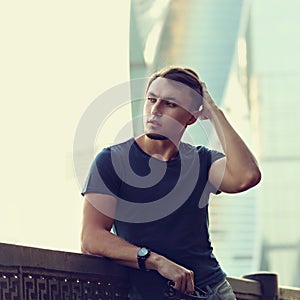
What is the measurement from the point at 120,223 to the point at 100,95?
42 centimetres

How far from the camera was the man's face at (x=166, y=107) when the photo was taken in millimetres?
3504

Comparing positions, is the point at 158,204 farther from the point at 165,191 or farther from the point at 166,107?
the point at 166,107

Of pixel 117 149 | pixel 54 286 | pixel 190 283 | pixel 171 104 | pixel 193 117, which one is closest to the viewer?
pixel 54 286

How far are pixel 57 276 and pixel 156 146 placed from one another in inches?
21.6

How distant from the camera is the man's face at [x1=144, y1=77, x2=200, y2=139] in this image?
3.50m

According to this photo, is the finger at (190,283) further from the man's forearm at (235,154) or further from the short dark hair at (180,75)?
the short dark hair at (180,75)

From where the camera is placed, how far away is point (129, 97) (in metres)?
3.76

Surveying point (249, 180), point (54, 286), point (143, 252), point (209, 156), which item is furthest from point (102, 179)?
point (249, 180)

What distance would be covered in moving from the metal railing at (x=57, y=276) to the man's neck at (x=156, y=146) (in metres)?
0.37

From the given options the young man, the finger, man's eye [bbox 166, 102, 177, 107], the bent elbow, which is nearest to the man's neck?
the young man

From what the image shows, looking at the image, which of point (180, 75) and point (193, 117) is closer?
point (180, 75)

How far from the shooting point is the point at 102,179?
132 inches

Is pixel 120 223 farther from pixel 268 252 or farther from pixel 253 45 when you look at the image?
pixel 253 45

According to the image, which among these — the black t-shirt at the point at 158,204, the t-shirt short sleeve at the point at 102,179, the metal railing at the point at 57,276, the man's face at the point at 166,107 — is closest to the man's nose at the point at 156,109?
the man's face at the point at 166,107
